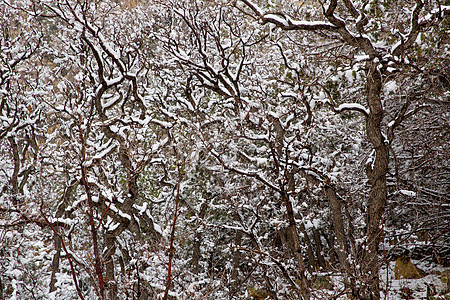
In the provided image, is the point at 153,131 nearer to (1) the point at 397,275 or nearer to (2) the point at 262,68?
(2) the point at 262,68

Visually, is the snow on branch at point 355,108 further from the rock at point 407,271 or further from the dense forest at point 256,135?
the rock at point 407,271

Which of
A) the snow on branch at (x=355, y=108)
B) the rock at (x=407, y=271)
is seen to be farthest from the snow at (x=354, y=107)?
the rock at (x=407, y=271)

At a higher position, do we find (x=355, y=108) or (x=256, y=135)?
(x=355, y=108)

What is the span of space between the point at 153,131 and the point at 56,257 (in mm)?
4619

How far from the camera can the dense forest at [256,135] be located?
220 inches

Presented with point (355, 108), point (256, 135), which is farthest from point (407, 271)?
point (256, 135)

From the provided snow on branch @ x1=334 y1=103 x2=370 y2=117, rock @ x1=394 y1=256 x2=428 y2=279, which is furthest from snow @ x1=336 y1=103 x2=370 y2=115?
rock @ x1=394 y1=256 x2=428 y2=279

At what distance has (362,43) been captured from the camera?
18.3 feet

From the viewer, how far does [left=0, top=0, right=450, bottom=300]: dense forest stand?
560cm

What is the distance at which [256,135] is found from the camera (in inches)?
243

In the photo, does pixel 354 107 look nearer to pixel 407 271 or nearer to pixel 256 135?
pixel 256 135

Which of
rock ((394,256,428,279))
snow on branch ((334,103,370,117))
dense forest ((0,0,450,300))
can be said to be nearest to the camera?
dense forest ((0,0,450,300))

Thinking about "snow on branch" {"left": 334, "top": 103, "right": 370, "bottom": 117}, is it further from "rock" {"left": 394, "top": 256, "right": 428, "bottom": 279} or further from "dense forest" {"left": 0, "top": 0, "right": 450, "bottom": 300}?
"rock" {"left": 394, "top": 256, "right": 428, "bottom": 279}

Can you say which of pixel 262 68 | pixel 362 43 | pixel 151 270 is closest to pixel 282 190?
pixel 362 43
